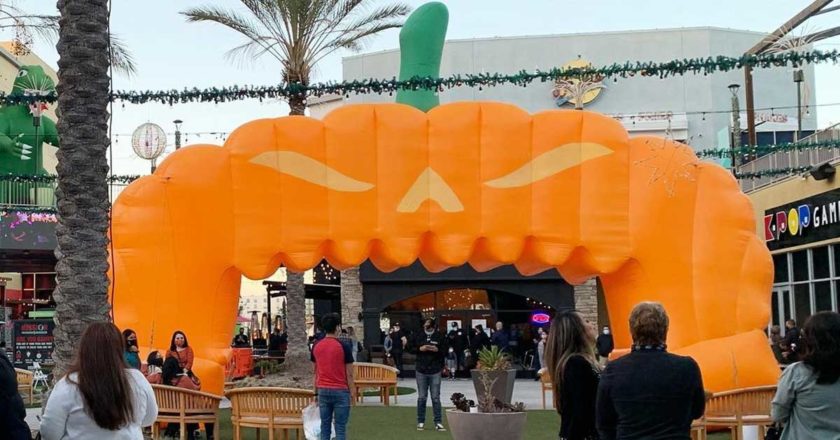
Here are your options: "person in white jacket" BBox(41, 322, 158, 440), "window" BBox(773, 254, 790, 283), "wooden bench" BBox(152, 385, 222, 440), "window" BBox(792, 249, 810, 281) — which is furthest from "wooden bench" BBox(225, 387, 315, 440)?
"window" BBox(773, 254, 790, 283)

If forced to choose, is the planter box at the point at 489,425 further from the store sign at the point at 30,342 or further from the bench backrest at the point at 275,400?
the store sign at the point at 30,342

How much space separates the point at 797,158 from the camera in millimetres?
23625

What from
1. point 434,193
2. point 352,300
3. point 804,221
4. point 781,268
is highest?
point 804,221

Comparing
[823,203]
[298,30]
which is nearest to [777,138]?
[823,203]

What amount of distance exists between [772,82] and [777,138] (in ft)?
7.08

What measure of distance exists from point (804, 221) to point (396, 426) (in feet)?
43.3

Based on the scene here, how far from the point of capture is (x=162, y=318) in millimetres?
13469

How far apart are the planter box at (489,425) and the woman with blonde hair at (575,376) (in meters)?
5.12

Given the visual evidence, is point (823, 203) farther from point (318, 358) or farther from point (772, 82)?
point (772, 82)

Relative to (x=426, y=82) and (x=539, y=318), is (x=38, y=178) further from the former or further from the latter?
(x=539, y=318)

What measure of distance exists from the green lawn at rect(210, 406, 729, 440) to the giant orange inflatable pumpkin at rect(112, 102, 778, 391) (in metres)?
1.95

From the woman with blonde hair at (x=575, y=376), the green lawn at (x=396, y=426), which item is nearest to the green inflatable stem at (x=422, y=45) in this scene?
the green lawn at (x=396, y=426)

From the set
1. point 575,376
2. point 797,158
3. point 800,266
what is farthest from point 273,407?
Result: point 800,266

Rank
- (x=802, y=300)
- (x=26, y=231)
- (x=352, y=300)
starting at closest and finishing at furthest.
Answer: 1. (x=802, y=300)
2. (x=26, y=231)
3. (x=352, y=300)
